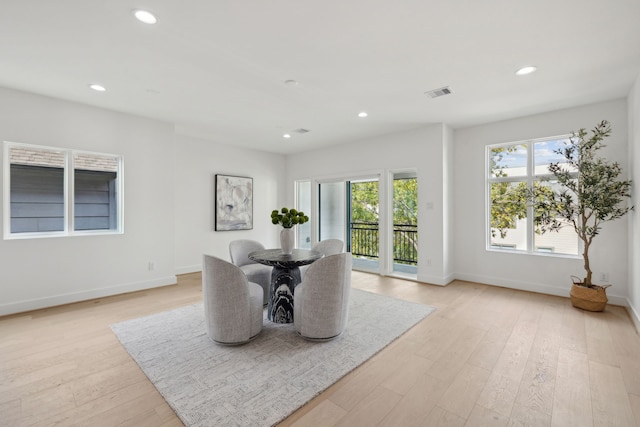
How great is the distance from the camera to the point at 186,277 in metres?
5.24

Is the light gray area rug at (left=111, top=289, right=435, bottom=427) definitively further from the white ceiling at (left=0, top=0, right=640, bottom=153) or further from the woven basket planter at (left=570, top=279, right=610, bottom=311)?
the white ceiling at (left=0, top=0, right=640, bottom=153)

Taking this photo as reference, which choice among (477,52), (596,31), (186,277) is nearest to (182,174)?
(186,277)

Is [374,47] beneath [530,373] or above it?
above

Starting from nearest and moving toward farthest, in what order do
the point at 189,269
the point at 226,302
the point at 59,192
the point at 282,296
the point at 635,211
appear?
the point at 226,302
the point at 282,296
the point at 635,211
the point at 59,192
the point at 189,269

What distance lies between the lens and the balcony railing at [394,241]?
20.7ft

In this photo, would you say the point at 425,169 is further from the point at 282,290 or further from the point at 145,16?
the point at 145,16

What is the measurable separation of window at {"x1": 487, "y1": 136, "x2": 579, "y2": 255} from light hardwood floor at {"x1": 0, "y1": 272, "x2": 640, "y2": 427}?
1145 millimetres

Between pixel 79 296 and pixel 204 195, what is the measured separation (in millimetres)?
2652

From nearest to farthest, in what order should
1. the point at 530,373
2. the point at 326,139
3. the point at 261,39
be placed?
the point at 530,373 < the point at 261,39 < the point at 326,139

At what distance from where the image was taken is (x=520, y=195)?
448 cm

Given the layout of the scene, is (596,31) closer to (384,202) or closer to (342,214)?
(384,202)

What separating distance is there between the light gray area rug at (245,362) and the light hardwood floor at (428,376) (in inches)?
3.9

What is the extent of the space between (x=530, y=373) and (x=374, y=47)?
2954 millimetres

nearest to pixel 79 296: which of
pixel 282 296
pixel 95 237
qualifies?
pixel 95 237
